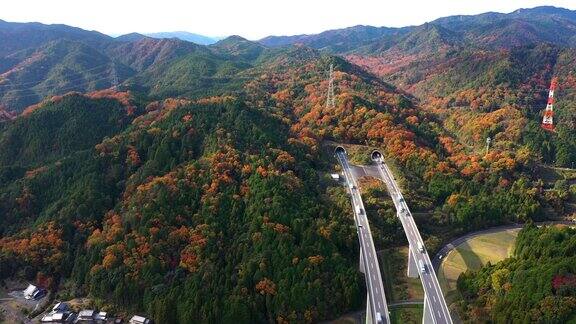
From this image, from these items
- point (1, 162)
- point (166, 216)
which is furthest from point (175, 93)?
point (166, 216)

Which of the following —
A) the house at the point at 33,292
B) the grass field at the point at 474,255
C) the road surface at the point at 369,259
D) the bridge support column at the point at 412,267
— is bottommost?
the house at the point at 33,292

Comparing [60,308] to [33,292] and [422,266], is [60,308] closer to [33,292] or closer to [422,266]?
[33,292]

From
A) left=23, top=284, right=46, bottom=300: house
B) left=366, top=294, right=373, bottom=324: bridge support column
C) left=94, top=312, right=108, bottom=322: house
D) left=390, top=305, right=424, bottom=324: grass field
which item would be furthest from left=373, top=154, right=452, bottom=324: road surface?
left=23, top=284, right=46, bottom=300: house

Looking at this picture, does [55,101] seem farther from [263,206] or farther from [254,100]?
[263,206]

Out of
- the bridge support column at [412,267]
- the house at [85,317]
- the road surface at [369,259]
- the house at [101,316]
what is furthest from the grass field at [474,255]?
the house at [85,317]

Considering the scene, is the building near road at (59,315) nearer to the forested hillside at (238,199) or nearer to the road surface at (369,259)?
the forested hillside at (238,199)

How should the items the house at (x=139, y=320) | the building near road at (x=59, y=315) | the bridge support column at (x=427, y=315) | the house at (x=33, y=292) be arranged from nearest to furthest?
1. the bridge support column at (x=427, y=315)
2. the house at (x=139, y=320)
3. the building near road at (x=59, y=315)
4. the house at (x=33, y=292)

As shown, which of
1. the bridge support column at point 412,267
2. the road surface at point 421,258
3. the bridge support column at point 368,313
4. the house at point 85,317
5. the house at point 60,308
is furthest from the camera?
the bridge support column at point 412,267
